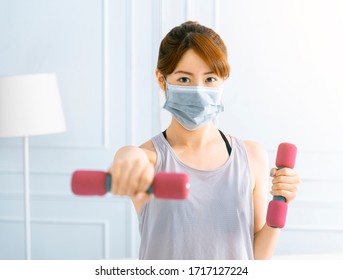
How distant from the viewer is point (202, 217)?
150 cm

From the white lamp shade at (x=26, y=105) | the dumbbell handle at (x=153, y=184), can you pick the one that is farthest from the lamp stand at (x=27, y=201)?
the dumbbell handle at (x=153, y=184)

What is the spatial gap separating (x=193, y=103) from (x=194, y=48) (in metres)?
0.17

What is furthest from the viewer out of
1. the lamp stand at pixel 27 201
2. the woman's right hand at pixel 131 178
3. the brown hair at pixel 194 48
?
the lamp stand at pixel 27 201

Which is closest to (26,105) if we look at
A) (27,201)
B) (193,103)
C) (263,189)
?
(27,201)

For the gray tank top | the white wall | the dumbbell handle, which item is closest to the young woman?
the gray tank top

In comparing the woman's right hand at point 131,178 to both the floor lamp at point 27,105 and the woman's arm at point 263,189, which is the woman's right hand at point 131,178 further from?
the floor lamp at point 27,105

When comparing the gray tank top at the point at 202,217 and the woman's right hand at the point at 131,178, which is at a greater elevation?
the woman's right hand at the point at 131,178

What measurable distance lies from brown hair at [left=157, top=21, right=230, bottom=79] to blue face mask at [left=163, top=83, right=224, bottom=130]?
60 millimetres

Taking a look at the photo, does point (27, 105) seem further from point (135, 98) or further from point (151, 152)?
point (151, 152)

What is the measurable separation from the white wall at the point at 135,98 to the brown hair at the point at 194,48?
6.21 ft

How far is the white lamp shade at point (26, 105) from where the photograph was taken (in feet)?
10.1

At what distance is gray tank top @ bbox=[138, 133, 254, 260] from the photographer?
1.50 meters

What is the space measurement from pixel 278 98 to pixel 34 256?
1.87 m

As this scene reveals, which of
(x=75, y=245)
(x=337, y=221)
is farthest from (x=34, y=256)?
(x=337, y=221)
